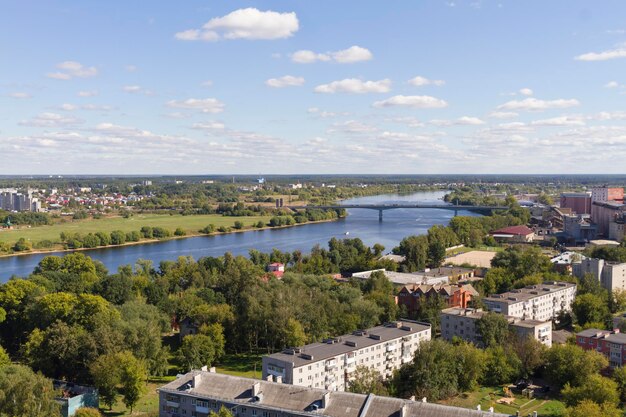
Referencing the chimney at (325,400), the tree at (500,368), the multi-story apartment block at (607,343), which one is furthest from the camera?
the multi-story apartment block at (607,343)

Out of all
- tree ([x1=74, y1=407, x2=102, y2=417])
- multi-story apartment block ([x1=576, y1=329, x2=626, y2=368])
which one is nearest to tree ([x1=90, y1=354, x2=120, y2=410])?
tree ([x1=74, y1=407, x2=102, y2=417])

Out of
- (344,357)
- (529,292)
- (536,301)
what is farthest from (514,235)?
(344,357)

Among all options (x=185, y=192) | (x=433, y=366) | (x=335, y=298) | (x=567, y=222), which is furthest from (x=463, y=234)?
(x=185, y=192)

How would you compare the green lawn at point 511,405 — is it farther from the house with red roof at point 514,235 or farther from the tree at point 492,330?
the house with red roof at point 514,235

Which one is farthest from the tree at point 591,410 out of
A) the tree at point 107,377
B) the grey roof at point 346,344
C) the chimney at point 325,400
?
the tree at point 107,377

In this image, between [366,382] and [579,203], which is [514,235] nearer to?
[579,203]

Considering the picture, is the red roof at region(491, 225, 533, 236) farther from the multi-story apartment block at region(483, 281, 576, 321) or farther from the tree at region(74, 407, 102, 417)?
the tree at region(74, 407, 102, 417)

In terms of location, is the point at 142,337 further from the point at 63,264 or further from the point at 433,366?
the point at 63,264
